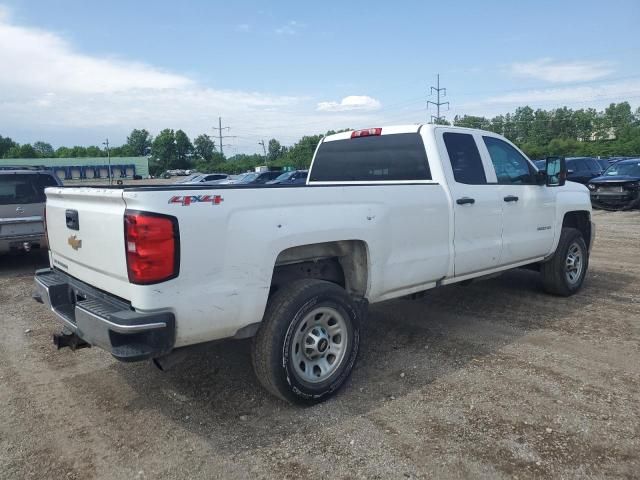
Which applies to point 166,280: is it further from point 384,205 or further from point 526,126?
point 526,126

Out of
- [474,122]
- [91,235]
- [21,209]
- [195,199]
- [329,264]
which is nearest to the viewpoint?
[195,199]

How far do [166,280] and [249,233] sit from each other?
58cm

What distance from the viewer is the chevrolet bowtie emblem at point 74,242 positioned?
11.5ft

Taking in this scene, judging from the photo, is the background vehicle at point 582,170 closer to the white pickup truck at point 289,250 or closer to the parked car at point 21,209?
the white pickup truck at point 289,250

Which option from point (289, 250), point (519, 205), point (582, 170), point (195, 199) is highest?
point (195, 199)

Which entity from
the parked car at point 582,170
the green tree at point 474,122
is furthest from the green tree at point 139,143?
the parked car at point 582,170

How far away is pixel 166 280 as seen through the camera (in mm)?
2908

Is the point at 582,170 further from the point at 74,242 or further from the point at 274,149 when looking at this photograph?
the point at 274,149

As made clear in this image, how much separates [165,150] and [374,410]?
12971 cm

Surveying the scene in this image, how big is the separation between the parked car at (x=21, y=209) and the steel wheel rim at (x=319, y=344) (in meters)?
6.43

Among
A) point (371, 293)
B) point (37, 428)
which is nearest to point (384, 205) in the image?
point (371, 293)

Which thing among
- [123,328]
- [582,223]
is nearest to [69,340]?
[123,328]

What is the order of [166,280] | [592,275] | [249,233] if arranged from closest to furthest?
[166,280], [249,233], [592,275]

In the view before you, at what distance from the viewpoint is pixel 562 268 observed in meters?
6.14
